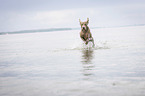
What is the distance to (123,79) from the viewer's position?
6.52 meters

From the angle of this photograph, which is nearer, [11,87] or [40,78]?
[11,87]

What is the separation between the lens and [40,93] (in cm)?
552

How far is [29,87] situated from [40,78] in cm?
119

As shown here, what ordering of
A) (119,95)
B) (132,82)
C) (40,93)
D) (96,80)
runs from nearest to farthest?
(119,95), (40,93), (132,82), (96,80)

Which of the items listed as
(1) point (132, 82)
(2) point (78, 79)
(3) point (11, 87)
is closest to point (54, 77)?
(2) point (78, 79)

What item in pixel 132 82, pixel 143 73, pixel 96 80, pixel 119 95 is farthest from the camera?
pixel 143 73

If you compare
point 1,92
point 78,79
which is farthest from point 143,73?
point 1,92

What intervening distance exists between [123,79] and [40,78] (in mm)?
2909

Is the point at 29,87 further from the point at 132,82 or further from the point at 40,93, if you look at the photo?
the point at 132,82

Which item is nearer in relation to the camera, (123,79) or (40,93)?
(40,93)

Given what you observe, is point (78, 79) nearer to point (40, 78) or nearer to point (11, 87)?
point (40, 78)

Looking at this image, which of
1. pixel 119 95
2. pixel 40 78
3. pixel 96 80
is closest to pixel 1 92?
pixel 40 78

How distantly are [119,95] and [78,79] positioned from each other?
2044 mm

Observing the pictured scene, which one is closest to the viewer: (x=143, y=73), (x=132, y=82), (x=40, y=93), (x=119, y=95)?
(x=119, y=95)
